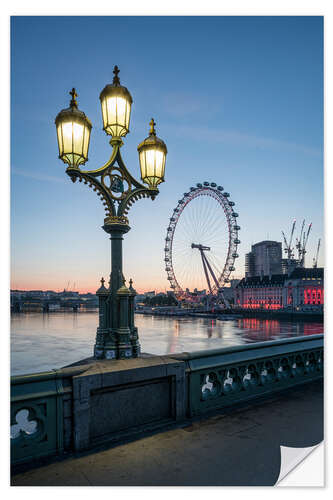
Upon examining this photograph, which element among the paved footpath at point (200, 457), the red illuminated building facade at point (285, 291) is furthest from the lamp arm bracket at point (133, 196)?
the red illuminated building facade at point (285, 291)

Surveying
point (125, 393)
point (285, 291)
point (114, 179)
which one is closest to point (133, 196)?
point (114, 179)

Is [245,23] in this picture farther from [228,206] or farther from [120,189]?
[228,206]

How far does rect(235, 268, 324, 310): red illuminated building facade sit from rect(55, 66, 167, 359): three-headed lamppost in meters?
98.5

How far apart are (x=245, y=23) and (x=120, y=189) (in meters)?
3.06

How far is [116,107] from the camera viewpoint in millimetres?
4730

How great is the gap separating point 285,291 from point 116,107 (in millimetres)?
132606

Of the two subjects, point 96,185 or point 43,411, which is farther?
point 96,185

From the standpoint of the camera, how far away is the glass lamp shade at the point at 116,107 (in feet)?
15.4

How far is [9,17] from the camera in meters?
3.53

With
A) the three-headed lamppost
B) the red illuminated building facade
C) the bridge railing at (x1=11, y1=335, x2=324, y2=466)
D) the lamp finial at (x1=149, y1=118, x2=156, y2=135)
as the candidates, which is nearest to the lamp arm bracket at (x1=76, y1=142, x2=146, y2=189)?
the three-headed lamppost

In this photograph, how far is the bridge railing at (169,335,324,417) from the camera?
181 inches

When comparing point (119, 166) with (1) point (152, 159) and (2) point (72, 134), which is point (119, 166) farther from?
(2) point (72, 134)

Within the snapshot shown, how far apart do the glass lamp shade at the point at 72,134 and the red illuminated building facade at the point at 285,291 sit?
99.5 m
